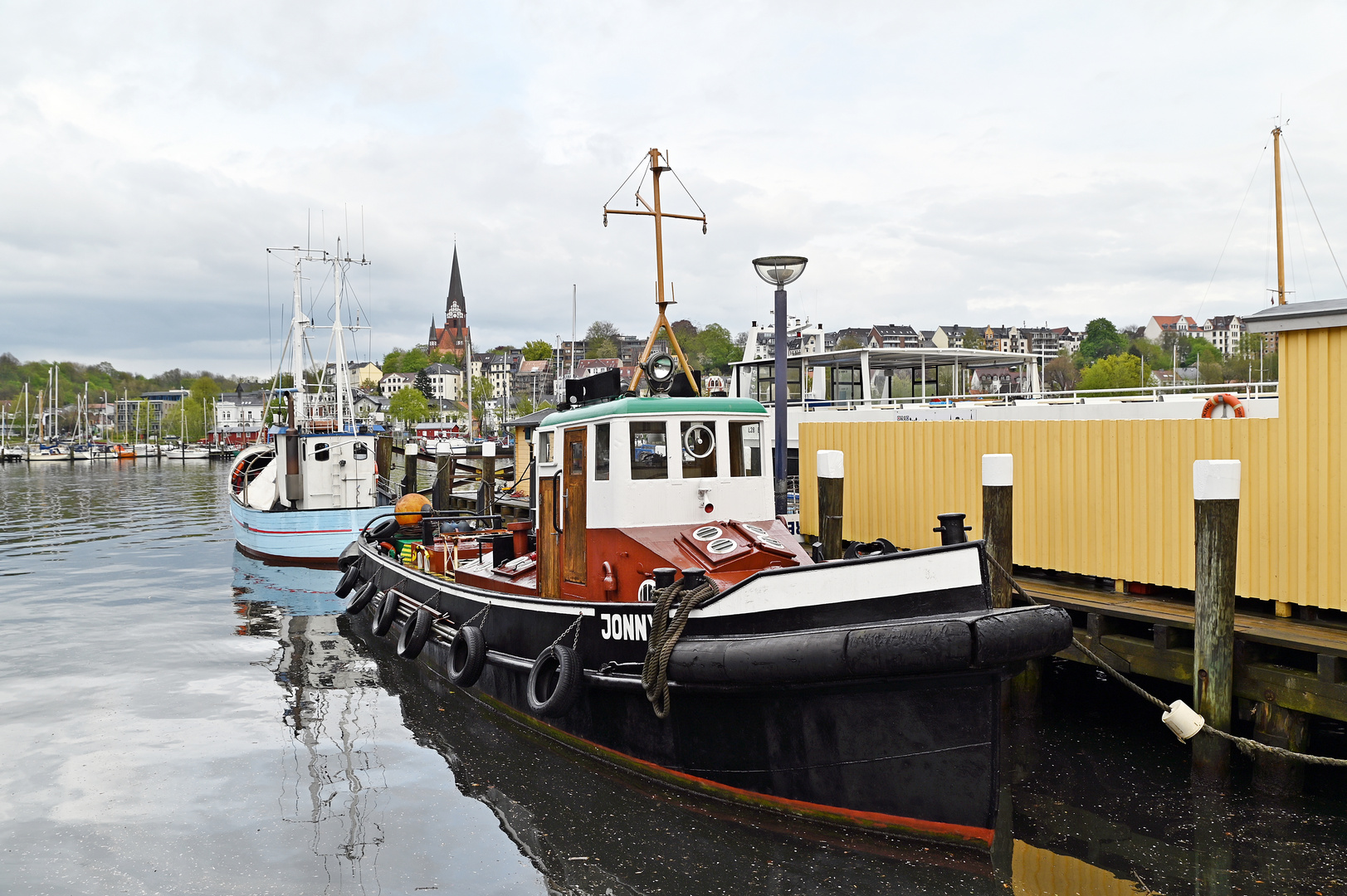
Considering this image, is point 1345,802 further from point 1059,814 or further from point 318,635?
point 318,635

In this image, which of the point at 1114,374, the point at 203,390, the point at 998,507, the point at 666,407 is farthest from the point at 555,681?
the point at 203,390

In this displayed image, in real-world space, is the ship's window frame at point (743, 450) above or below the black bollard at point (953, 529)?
above

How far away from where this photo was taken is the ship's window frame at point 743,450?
895cm

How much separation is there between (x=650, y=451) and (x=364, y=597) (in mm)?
7499

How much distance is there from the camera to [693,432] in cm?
876

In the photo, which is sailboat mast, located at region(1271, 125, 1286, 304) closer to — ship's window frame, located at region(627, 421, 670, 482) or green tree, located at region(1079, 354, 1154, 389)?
ship's window frame, located at region(627, 421, 670, 482)

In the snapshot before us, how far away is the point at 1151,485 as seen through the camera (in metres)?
8.74

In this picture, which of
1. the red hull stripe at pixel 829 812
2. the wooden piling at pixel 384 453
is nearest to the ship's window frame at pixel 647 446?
the red hull stripe at pixel 829 812

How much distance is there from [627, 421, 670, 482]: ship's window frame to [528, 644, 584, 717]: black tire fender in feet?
5.67

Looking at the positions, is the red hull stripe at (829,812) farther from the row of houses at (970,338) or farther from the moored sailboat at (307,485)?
the row of houses at (970,338)

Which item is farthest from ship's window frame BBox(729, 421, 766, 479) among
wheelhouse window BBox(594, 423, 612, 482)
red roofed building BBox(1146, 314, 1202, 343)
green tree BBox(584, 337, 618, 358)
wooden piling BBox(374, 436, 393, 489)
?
red roofed building BBox(1146, 314, 1202, 343)

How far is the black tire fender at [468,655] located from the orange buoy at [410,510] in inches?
232

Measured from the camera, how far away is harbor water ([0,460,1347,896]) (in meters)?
6.48

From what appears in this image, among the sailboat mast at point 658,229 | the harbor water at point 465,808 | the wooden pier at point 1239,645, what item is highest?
the sailboat mast at point 658,229
